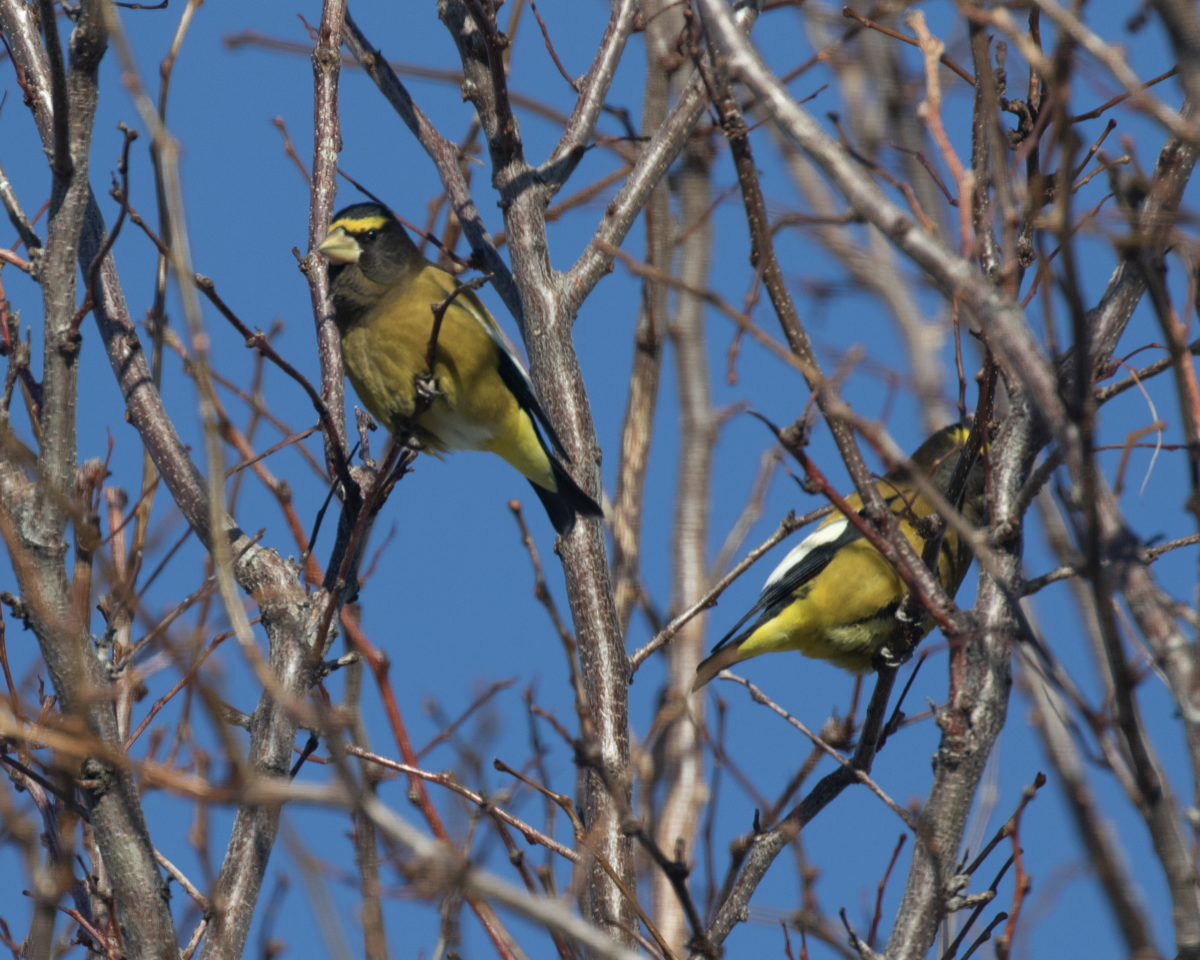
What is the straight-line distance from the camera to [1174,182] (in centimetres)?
238

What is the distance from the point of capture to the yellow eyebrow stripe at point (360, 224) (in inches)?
195

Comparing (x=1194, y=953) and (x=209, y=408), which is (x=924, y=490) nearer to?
(x=1194, y=953)

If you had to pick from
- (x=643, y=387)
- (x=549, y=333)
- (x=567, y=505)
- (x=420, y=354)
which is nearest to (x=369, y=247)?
(x=420, y=354)

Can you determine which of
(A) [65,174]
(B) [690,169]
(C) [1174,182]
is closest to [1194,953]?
(C) [1174,182]

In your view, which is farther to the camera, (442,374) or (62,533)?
(442,374)

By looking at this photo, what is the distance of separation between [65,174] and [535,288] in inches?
67.3

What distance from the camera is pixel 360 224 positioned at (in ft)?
16.3

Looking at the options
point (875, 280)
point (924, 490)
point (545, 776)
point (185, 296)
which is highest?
point (875, 280)

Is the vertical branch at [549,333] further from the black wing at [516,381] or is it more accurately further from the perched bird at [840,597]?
the perched bird at [840,597]

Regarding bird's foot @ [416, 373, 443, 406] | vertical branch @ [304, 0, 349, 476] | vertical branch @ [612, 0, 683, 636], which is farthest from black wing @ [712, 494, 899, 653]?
vertical branch @ [304, 0, 349, 476]

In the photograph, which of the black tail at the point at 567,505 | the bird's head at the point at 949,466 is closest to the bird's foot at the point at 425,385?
the black tail at the point at 567,505

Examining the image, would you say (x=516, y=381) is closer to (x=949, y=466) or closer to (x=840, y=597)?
(x=840, y=597)

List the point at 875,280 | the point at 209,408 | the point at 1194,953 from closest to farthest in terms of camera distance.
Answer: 1. the point at 1194,953
2. the point at 209,408
3. the point at 875,280

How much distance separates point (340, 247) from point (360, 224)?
0.31 meters
